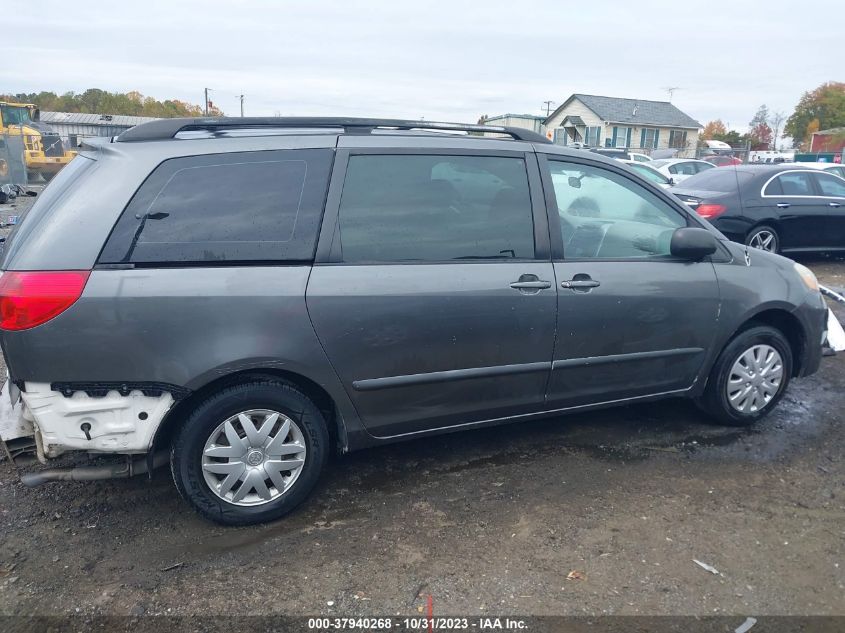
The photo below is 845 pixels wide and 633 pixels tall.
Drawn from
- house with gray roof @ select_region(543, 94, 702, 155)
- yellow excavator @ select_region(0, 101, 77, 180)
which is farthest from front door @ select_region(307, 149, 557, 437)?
house with gray roof @ select_region(543, 94, 702, 155)

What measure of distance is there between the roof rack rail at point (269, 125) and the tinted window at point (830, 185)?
791 centimetres

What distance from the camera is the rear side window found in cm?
280

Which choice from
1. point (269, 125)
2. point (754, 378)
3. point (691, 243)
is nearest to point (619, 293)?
point (691, 243)

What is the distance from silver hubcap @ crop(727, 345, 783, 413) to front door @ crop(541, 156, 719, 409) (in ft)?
1.13

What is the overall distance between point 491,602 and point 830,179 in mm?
9717

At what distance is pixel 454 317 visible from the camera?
10.5 ft

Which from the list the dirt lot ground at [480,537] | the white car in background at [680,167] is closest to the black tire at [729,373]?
the dirt lot ground at [480,537]

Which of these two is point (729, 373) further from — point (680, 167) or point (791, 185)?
point (680, 167)

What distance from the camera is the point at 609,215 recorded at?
395cm

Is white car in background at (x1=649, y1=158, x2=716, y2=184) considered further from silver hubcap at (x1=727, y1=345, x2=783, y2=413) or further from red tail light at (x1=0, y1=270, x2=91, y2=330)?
red tail light at (x1=0, y1=270, x2=91, y2=330)

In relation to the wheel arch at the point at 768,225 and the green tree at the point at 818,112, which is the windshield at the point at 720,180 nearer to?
the wheel arch at the point at 768,225

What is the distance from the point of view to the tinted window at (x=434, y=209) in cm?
313

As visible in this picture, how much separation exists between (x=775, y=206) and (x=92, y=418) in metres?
9.14

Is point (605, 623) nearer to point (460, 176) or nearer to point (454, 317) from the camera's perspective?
point (454, 317)
